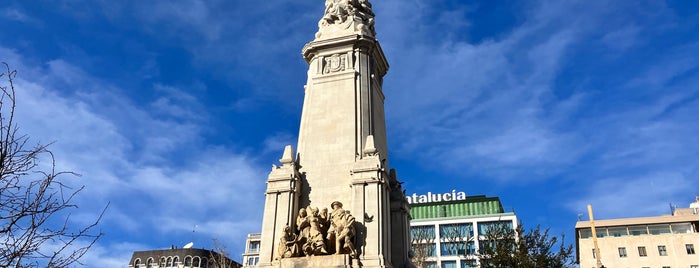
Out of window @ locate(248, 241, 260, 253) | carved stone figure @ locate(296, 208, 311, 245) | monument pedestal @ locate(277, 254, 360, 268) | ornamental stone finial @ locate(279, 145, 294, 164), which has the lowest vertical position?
monument pedestal @ locate(277, 254, 360, 268)

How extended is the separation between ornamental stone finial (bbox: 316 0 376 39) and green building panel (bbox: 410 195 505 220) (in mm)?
60843

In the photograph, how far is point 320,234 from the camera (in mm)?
20547

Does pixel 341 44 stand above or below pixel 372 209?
above

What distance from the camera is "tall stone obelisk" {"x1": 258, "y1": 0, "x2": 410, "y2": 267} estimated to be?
20.6m

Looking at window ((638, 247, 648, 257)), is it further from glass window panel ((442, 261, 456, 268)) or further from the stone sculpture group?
the stone sculpture group

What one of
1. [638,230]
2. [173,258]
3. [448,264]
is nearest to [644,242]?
[638,230]

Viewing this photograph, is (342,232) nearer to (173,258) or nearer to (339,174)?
(339,174)

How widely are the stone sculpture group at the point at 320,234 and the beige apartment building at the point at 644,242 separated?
5648 cm

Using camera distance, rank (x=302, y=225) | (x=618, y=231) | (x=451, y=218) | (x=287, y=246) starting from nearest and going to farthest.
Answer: (x=287, y=246) → (x=302, y=225) → (x=618, y=231) → (x=451, y=218)

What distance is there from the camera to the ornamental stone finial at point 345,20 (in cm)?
2772

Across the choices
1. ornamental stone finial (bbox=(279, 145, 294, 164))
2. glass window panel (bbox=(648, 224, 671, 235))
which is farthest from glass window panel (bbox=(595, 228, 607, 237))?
ornamental stone finial (bbox=(279, 145, 294, 164))

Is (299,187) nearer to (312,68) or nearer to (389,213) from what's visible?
(389,213)

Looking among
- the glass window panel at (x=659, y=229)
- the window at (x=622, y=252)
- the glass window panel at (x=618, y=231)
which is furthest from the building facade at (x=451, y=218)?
the glass window panel at (x=659, y=229)

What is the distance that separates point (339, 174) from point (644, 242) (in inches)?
2283
